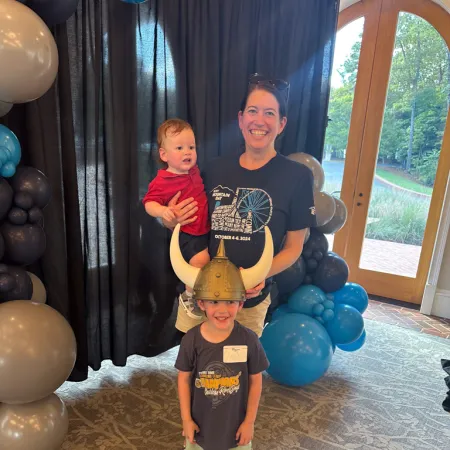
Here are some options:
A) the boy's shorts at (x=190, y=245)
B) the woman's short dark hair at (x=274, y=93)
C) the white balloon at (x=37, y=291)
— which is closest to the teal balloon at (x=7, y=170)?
the white balloon at (x=37, y=291)

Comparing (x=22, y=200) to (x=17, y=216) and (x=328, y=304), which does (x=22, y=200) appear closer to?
(x=17, y=216)

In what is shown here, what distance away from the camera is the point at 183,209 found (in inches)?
56.3

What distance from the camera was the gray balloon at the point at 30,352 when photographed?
1.47m

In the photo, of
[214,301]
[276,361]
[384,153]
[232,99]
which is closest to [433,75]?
[384,153]

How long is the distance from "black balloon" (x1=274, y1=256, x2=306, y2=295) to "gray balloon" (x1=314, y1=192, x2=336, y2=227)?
0.90 ft

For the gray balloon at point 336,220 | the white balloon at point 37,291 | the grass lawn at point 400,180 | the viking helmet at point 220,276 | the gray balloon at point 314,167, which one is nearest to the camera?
the viking helmet at point 220,276

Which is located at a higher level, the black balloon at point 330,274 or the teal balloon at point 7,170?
the teal balloon at point 7,170

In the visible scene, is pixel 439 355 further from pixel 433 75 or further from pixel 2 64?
pixel 2 64

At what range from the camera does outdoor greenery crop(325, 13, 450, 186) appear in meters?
3.55

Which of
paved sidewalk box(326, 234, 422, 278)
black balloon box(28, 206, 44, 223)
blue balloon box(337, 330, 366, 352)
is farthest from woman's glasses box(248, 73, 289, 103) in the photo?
paved sidewalk box(326, 234, 422, 278)

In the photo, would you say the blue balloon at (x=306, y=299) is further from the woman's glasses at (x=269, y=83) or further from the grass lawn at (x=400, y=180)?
the grass lawn at (x=400, y=180)

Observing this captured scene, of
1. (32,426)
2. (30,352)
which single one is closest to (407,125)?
(30,352)

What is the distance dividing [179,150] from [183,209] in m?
0.21

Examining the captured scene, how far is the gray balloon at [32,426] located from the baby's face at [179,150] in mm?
1099
